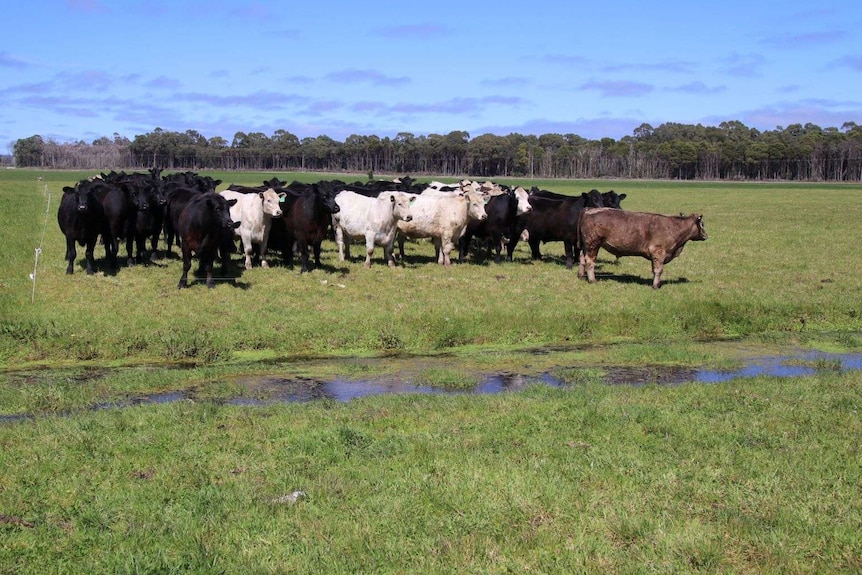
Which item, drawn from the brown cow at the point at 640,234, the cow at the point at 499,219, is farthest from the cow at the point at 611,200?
the brown cow at the point at 640,234

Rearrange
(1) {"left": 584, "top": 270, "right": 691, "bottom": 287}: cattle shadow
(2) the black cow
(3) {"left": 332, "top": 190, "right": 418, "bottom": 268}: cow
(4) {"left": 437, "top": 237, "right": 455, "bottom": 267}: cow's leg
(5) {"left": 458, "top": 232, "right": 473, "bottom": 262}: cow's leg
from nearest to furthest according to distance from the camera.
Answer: (2) the black cow
(1) {"left": 584, "top": 270, "right": 691, "bottom": 287}: cattle shadow
(3) {"left": 332, "top": 190, "right": 418, "bottom": 268}: cow
(4) {"left": 437, "top": 237, "right": 455, "bottom": 267}: cow's leg
(5) {"left": 458, "top": 232, "right": 473, "bottom": 262}: cow's leg

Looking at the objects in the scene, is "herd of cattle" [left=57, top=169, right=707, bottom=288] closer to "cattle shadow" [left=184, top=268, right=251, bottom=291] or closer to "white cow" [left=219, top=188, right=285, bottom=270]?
"white cow" [left=219, top=188, right=285, bottom=270]

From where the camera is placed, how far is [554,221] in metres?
21.3

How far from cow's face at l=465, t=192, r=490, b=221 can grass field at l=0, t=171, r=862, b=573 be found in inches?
210

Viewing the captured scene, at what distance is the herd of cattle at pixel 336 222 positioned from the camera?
55.7 feet

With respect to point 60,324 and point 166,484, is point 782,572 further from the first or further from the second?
point 60,324

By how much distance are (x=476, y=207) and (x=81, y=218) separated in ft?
30.0

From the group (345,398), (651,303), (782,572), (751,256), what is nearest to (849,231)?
(751,256)

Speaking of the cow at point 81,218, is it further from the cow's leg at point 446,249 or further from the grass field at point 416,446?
the cow's leg at point 446,249

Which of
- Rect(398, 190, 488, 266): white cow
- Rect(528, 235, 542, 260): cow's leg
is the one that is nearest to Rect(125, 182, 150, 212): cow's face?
Rect(398, 190, 488, 266): white cow

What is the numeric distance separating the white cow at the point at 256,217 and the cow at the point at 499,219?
16.6ft

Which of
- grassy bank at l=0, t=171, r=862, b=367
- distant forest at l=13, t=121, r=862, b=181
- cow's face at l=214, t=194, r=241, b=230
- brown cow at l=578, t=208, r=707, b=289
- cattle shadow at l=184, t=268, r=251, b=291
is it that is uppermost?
distant forest at l=13, t=121, r=862, b=181

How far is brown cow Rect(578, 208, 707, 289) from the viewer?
17891 mm

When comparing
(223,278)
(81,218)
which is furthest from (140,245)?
(223,278)
